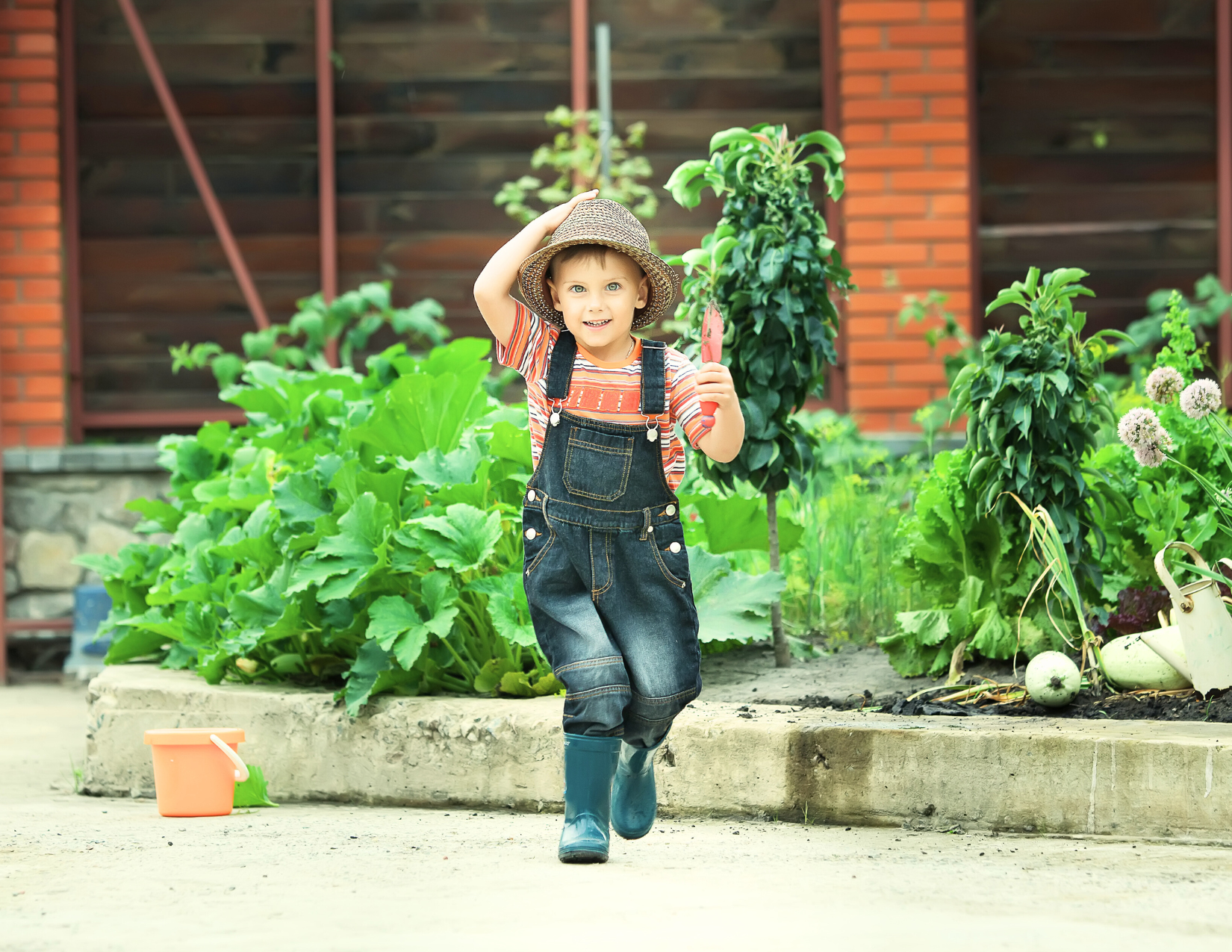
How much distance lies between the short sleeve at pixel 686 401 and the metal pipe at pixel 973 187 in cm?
409

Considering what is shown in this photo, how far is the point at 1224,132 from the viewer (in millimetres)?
6984

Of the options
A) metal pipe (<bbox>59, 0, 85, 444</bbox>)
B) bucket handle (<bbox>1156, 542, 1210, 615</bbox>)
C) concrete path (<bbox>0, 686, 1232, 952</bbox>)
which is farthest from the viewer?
metal pipe (<bbox>59, 0, 85, 444</bbox>)

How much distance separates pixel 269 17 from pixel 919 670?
491 cm

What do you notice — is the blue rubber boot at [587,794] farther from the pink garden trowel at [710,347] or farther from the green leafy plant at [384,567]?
the green leafy plant at [384,567]

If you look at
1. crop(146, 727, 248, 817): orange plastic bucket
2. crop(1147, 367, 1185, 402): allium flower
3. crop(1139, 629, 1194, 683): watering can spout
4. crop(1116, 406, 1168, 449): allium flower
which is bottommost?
crop(146, 727, 248, 817): orange plastic bucket

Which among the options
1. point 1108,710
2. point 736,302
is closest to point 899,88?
point 736,302

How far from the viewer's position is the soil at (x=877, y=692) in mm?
3537

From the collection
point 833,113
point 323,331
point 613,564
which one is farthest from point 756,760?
point 833,113

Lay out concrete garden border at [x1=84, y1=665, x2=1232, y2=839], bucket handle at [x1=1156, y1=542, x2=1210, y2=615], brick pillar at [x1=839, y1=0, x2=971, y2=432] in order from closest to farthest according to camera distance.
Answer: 1. concrete garden border at [x1=84, y1=665, x2=1232, y2=839]
2. bucket handle at [x1=1156, y1=542, x2=1210, y2=615]
3. brick pillar at [x1=839, y1=0, x2=971, y2=432]

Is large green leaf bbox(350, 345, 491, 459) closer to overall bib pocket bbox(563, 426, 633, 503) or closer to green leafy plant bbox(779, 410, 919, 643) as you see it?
green leafy plant bbox(779, 410, 919, 643)

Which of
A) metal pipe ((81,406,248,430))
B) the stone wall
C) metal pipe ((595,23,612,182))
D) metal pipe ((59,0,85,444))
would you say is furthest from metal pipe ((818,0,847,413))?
metal pipe ((59,0,85,444))

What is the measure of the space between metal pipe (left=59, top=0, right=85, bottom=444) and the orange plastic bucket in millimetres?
3837

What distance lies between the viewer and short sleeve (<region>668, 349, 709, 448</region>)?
288 centimetres

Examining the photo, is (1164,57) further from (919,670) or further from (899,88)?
(919,670)
